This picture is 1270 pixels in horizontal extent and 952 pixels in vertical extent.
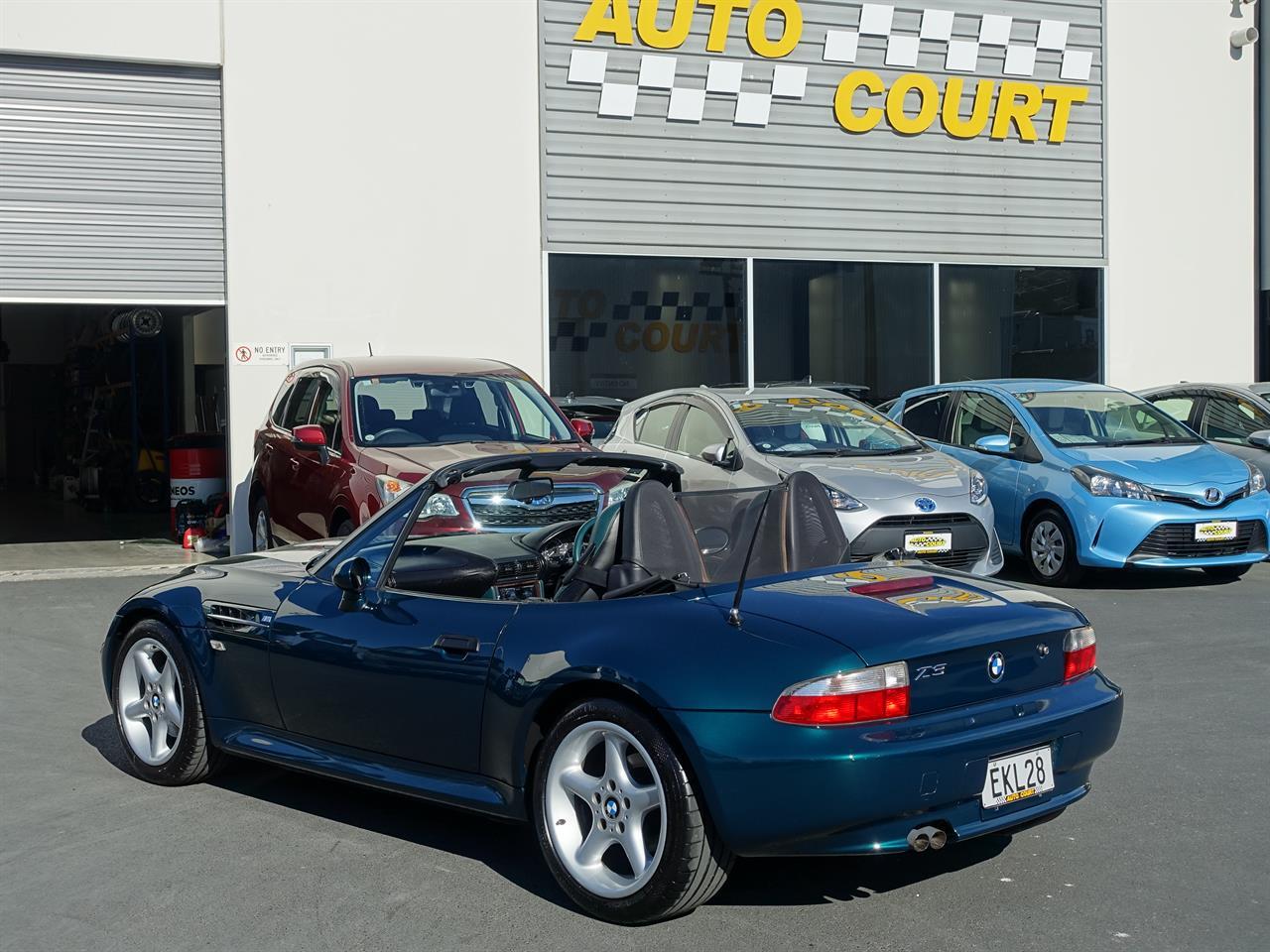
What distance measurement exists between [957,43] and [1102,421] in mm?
6417

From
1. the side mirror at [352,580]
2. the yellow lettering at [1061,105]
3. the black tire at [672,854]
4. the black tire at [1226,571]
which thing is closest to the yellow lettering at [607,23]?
the yellow lettering at [1061,105]

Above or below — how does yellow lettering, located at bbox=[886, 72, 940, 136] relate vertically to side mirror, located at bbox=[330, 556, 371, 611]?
above

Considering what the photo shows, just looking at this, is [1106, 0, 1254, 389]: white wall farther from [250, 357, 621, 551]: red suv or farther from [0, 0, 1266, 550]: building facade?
[250, 357, 621, 551]: red suv

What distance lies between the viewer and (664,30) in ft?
49.8

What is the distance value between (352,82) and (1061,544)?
26.5ft

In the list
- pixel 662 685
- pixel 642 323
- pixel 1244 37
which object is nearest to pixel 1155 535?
pixel 642 323

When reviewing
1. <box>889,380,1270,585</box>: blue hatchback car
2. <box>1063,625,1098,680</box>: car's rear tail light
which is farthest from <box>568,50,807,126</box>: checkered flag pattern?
<box>1063,625,1098,680</box>: car's rear tail light

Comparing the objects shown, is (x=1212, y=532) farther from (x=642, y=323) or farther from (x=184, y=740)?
(x=184, y=740)

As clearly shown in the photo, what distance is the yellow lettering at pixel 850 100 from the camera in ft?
52.2

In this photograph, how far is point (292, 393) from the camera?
11.5 meters

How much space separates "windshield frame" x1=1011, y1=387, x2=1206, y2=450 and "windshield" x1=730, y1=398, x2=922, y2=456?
1088 millimetres

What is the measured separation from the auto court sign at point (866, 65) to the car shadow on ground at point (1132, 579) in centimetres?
606

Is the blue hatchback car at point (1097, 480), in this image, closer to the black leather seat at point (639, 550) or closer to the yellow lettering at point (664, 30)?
the yellow lettering at point (664, 30)

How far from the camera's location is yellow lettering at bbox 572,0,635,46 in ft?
48.9
